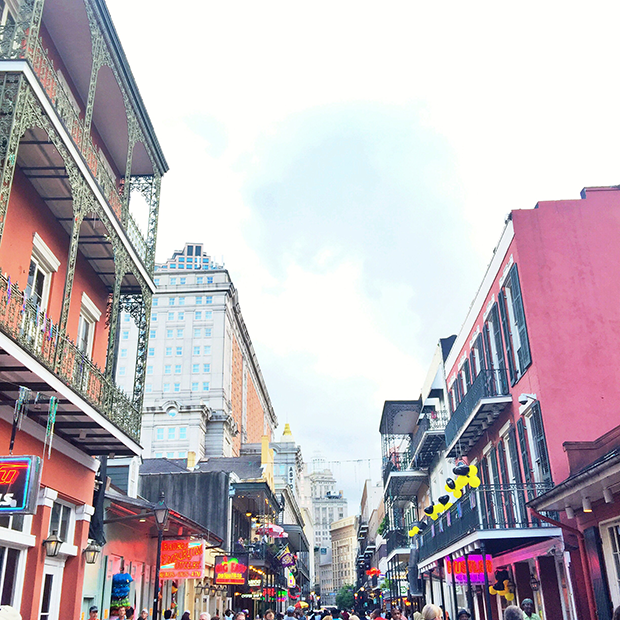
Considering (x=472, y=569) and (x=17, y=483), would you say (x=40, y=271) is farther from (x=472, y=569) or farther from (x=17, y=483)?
(x=472, y=569)

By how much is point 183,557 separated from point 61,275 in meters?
8.11

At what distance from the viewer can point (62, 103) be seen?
9.62 m

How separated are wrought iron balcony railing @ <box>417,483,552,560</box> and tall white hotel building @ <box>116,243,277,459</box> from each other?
45509 millimetres

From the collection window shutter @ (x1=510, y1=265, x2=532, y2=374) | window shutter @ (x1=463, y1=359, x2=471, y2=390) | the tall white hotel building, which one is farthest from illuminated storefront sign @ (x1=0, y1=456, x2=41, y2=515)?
the tall white hotel building

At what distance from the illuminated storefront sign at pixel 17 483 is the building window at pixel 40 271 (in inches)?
134

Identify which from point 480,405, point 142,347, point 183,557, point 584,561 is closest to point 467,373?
point 480,405

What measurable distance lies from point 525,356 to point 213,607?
1724 centimetres

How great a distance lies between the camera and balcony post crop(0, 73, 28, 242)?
290 inches

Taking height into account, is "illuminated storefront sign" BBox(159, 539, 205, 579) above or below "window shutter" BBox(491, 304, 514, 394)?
below

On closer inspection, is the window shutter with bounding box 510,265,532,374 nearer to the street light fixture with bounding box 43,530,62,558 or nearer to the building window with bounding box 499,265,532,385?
the building window with bounding box 499,265,532,385

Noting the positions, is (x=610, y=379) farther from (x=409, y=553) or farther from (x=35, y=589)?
(x=409, y=553)

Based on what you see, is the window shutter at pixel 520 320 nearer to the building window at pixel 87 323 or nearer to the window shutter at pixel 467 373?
the window shutter at pixel 467 373

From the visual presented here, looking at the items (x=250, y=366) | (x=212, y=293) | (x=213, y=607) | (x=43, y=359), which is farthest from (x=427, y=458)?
(x=250, y=366)

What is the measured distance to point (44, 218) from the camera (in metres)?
10.8
